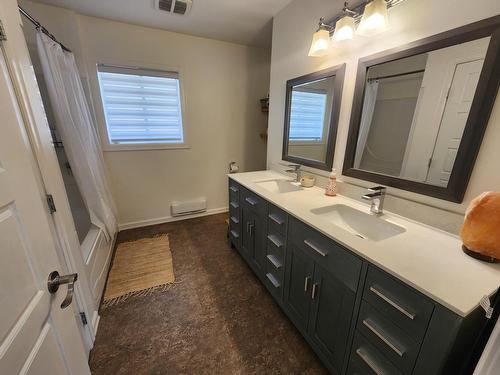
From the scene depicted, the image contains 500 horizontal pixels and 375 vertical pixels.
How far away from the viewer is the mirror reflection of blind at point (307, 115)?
1765 mm

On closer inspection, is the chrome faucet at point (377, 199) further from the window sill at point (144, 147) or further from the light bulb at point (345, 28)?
the window sill at point (144, 147)

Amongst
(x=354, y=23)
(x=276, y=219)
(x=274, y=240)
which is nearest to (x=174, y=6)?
Result: (x=354, y=23)

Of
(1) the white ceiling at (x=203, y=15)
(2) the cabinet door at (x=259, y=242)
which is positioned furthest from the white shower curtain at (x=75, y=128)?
(2) the cabinet door at (x=259, y=242)

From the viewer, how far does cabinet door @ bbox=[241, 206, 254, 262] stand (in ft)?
6.22

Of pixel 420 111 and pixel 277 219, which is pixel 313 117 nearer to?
pixel 420 111

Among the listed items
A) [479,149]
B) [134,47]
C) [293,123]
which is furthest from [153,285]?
[134,47]

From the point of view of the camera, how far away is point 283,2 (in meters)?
1.90

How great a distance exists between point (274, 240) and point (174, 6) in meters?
2.33

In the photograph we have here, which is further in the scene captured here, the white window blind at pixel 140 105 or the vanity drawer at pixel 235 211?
the white window blind at pixel 140 105

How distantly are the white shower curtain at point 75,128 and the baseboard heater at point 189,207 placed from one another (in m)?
0.92

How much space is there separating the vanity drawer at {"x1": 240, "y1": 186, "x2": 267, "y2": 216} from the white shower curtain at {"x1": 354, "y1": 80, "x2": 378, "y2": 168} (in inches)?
29.0

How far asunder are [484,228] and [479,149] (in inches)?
14.8

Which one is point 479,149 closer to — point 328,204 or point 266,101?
point 328,204

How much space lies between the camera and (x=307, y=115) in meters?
1.92
